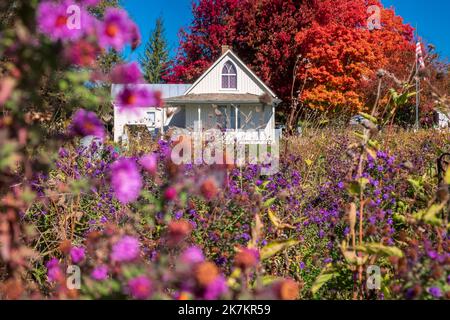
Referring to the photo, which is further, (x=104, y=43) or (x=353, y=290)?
A: (x=353, y=290)

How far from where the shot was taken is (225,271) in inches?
83.0

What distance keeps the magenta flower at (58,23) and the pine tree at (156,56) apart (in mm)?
37156

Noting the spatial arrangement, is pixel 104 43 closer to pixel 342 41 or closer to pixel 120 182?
pixel 120 182

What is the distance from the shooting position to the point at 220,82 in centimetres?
2258

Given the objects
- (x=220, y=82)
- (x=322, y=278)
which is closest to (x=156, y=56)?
(x=220, y=82)

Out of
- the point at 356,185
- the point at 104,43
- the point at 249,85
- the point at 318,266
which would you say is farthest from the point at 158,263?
the point at 249,85

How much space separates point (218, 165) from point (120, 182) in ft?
3.39

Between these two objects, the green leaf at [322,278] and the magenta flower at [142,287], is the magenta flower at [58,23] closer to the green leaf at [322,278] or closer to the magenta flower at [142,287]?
the magenta flower at [142,287]

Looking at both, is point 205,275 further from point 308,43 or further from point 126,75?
point 308,43

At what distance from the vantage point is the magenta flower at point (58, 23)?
1102 millimetres

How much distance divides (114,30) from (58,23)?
12 centimetres

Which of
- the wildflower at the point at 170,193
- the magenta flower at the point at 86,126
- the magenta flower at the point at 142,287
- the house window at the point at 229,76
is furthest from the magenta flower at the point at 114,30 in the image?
the house window at the point at 229,76

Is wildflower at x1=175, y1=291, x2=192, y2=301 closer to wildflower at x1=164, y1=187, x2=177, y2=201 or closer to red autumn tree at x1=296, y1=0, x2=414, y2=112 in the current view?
wildflower at x1=164, y1=187, x2=177, y2=201

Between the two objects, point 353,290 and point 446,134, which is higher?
point 446,134
